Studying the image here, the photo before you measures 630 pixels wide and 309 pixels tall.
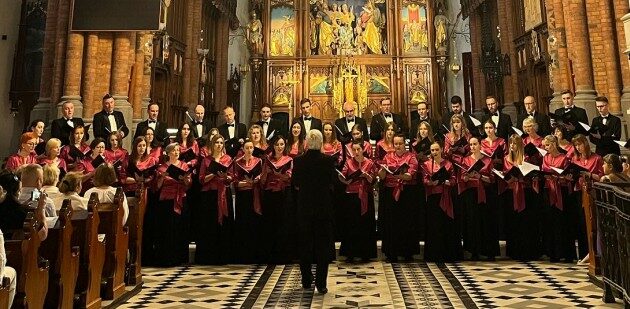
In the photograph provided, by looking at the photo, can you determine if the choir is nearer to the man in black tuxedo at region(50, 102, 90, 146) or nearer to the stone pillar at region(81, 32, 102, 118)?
the man in black tuxedo at region(50, 102, 90, 146)

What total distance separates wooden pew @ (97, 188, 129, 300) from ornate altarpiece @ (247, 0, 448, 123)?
1506cm

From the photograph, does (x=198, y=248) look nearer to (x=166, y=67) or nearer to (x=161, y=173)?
(x=161, y=173)

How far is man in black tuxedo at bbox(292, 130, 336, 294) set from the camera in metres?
5.21

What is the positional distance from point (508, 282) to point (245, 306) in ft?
9.54

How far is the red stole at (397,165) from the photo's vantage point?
6.98 metres

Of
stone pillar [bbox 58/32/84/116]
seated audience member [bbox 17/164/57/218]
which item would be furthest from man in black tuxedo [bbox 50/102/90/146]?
seated audience member [bbox 17/164/57/218]

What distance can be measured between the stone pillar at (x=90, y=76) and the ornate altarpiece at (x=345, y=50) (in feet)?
33.3

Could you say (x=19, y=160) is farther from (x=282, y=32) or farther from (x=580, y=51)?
(x=282, y=32)

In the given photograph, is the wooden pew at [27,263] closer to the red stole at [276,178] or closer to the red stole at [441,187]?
the red stole at [276,178]

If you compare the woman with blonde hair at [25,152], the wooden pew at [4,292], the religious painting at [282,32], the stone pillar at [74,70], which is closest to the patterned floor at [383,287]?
the wooden pew at [4,292]

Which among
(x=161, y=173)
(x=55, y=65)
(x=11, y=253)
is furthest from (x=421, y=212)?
(x=55, y=65)

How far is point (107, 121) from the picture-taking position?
8492 mm

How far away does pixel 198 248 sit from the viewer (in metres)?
7.10

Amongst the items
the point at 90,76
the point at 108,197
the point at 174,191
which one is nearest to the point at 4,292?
the point at 108,197
